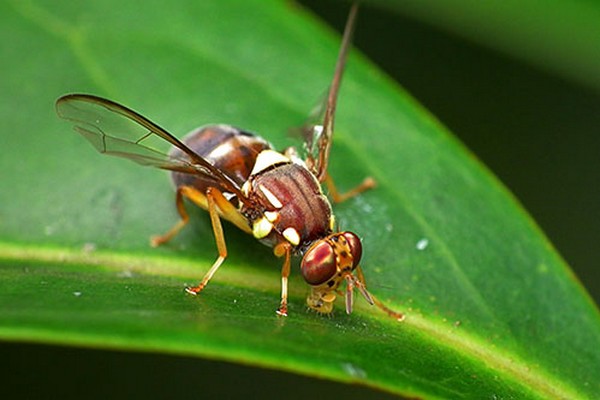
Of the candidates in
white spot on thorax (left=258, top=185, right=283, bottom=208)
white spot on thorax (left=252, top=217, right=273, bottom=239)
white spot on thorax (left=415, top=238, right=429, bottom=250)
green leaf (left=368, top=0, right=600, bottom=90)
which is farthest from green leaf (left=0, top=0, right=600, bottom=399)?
green leaf (left=368, top=0, right=600, bottom=90)

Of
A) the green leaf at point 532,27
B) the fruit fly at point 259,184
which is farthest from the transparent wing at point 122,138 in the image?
the green leaf at point 532,27

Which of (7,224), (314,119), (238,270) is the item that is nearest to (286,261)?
(238,270)

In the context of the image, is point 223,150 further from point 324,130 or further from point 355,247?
point 355,247

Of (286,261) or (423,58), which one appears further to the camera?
(423,58)

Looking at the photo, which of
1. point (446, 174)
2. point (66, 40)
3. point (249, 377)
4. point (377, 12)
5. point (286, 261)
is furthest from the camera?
point (377, 12)

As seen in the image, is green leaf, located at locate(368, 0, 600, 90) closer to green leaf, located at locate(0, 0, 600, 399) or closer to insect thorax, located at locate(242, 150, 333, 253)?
green leaf, located at locate(0, 0, 600, 399)

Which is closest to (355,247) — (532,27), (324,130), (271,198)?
(271,198)

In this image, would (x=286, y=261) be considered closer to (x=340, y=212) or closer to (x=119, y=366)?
(x=340, y=212)
